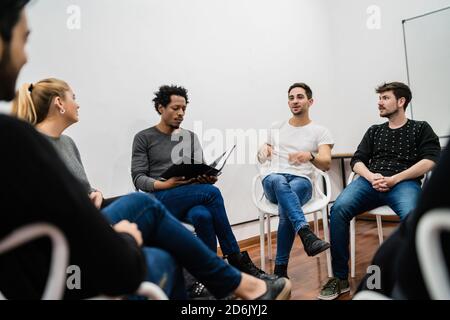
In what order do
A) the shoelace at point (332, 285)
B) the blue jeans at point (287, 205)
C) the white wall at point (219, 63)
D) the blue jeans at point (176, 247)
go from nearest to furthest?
the blue jeans at point (176, 247) < the shoelace at point (332, 285) < the blue jeans at point (287, 205) < the white wall at point (219, 63)

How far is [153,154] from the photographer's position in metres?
2.07

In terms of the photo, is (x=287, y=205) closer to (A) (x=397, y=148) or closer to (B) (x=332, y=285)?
(B) (x=332, y=285)

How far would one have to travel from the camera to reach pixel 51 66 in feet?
6.32

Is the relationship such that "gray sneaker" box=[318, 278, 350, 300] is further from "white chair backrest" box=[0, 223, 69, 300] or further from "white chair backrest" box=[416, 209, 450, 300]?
"white chair backrest" box=[0, 223, 69, 300]

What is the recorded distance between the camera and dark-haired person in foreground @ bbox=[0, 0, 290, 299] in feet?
1.81

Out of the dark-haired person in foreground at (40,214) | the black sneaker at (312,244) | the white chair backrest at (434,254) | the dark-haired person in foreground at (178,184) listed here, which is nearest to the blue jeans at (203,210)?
the dark-haired person in foreground at (178,184)

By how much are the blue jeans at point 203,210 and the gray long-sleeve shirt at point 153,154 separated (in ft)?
0.53

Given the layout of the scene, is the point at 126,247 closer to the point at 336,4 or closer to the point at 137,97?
the point at 137,97

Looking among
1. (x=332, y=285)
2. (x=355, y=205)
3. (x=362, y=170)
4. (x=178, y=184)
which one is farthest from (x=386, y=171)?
(x=178, y=184)

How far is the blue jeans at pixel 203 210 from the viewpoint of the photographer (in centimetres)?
179

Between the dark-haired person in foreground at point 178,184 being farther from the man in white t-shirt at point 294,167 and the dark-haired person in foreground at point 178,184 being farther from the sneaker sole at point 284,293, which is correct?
the sneaker sole at point 284,293

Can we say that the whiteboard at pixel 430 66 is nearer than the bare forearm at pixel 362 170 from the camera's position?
No
